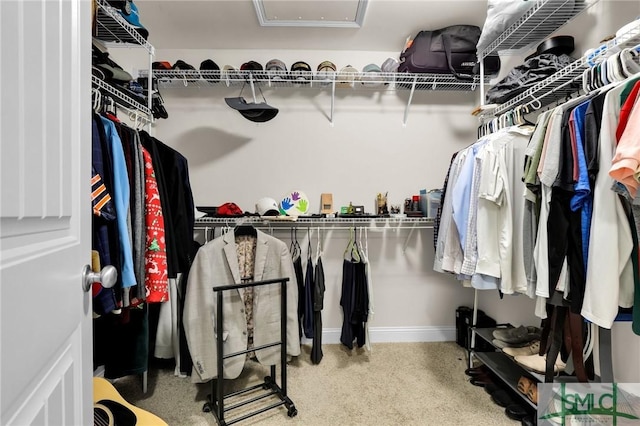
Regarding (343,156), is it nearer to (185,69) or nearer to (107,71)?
(185,69)

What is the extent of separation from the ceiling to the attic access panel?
0.02 m

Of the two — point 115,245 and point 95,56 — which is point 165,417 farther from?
point 95,56

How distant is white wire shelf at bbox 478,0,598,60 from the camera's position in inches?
A: 59.8

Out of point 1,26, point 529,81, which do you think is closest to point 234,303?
point 1,26

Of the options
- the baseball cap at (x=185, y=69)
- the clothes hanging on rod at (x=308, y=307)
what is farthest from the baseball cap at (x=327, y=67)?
the clothes hanging on rod at (x=308, y=307)

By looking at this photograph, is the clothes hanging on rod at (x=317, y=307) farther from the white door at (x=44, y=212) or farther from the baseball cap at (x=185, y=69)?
the baseball cap at (x=185, y=69)

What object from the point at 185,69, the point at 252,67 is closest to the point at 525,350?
the point at 252,67

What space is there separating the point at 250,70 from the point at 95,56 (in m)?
→ 1.13

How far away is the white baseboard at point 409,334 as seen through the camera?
2553mm

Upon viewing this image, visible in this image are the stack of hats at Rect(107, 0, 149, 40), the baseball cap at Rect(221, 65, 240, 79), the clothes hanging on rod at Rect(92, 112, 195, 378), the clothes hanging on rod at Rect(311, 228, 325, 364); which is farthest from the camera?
the baseball cap at Rect(221, 65, 240, 79)

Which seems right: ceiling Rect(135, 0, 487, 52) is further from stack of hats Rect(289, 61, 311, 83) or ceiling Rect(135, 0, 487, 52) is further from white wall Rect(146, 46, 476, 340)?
stack of hats Rect(289, 61, 311, 83)

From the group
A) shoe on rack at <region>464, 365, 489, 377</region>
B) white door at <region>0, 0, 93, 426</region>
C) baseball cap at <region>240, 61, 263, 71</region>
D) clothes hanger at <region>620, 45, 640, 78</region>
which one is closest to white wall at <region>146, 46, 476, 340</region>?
baseball cap at <region>240, 61, 263, 71</region>

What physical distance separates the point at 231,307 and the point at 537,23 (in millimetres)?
2375

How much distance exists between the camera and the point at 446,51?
87.4 inches
